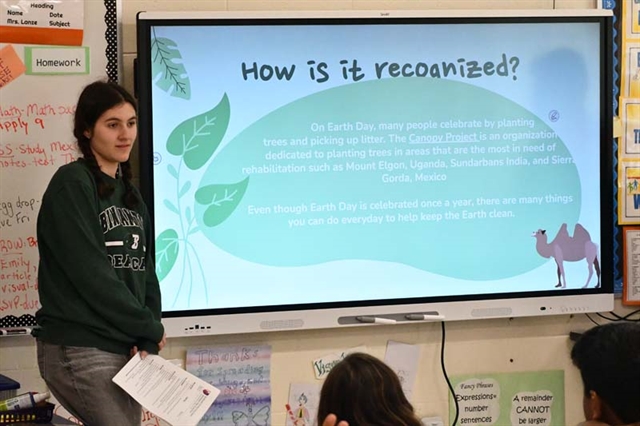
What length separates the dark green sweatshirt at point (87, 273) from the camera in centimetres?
213

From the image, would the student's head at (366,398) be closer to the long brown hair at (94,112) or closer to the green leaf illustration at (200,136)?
the long brown hair at (94,112)

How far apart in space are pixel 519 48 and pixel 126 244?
174 cm

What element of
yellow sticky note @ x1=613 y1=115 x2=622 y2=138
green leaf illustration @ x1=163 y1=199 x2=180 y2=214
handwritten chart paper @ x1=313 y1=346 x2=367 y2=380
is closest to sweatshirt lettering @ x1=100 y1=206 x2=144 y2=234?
green leaf illustration @ x1=163 y1=199 x2=180 y2=214

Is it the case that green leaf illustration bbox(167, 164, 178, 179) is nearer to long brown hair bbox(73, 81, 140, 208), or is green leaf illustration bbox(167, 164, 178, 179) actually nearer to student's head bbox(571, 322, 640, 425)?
long brown hair bbox(73, 81, 140, 208)

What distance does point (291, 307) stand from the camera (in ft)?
10.1

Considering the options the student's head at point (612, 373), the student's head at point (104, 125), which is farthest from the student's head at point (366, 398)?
the student's head at point (104, 125)

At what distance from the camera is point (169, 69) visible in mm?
2998

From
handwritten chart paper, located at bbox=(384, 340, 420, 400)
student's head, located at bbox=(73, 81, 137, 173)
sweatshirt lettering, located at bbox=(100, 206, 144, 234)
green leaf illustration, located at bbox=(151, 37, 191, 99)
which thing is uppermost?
green leaf illustration, located at bbox=(151, 37, 191, 99)

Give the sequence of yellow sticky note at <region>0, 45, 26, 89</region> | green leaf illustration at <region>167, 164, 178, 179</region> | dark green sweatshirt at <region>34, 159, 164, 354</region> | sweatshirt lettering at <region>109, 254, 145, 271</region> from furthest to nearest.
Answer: green leaf illustration at <region>167, 164, 178, 179</region> → yellow sticky note at <region>0, 45, 26, 89</region> → sweatshirt lettering at <region>109, 254, 145, 271</region> → dark green sweatshirt at <region>34, 159, 164, 354</region>

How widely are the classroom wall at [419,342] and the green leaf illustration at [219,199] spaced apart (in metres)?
0.28

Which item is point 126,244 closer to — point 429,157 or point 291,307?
point 291,307

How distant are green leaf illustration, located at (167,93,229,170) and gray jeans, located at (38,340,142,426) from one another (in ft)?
3.25

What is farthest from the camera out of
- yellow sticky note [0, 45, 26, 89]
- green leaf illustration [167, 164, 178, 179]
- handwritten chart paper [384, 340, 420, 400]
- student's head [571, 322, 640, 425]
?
handwritten chart paper [384, 340, 420, 400]

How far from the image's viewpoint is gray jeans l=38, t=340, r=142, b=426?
217 cm
